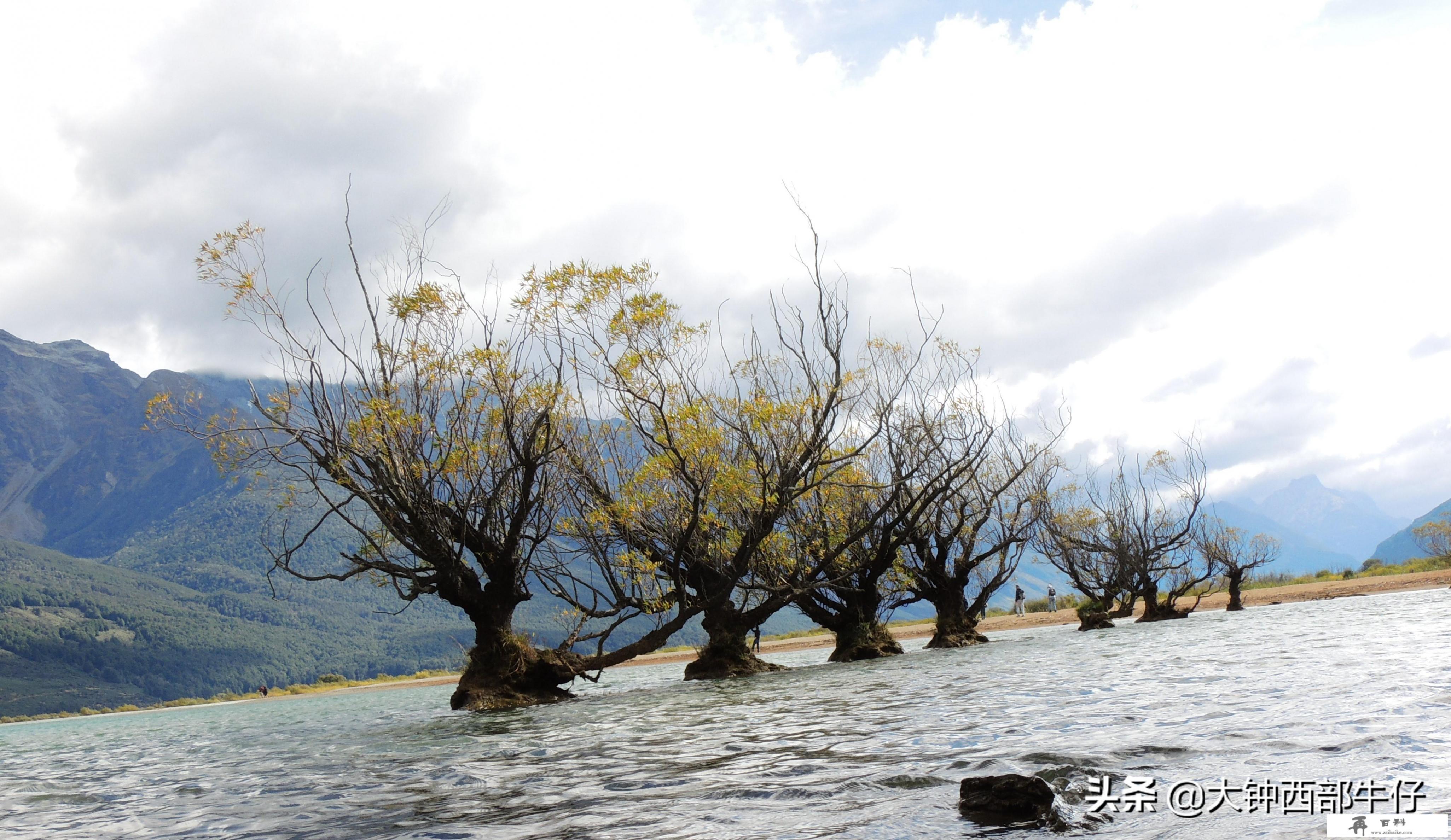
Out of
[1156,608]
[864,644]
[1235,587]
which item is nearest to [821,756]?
[864,644]

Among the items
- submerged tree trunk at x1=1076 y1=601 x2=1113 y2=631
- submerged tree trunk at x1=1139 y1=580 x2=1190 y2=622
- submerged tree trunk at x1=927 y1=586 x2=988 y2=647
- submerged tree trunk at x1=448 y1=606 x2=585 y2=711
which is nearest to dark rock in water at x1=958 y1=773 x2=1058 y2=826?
submerged tree trunk at x1=448 y1=606 x2=585 y2=711

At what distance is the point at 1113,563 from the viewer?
46969 mm

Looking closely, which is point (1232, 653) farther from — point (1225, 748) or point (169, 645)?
point (169, 645)

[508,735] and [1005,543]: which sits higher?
[1005,543]

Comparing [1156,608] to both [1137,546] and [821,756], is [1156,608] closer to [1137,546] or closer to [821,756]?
[1137,546]

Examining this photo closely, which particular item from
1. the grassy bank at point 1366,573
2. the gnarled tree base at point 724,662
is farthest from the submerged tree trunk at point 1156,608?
the grassy bank at point 1366,573

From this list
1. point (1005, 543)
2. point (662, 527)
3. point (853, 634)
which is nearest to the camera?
point (662, 527)

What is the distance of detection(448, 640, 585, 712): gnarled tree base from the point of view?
23.5m

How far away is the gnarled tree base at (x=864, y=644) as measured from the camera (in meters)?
34.4

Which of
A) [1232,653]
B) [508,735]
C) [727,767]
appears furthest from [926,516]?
[727,767]

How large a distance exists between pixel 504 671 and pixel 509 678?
22 centimetres

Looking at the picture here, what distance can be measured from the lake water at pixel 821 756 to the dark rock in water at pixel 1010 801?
19cm

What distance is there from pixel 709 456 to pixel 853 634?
1306 centimetres

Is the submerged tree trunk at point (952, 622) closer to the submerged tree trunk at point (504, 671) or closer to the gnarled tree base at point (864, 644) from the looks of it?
the gnarled tree base at point (864, 644)
